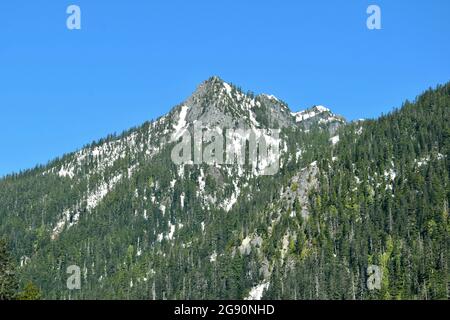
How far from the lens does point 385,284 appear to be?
19838cm
